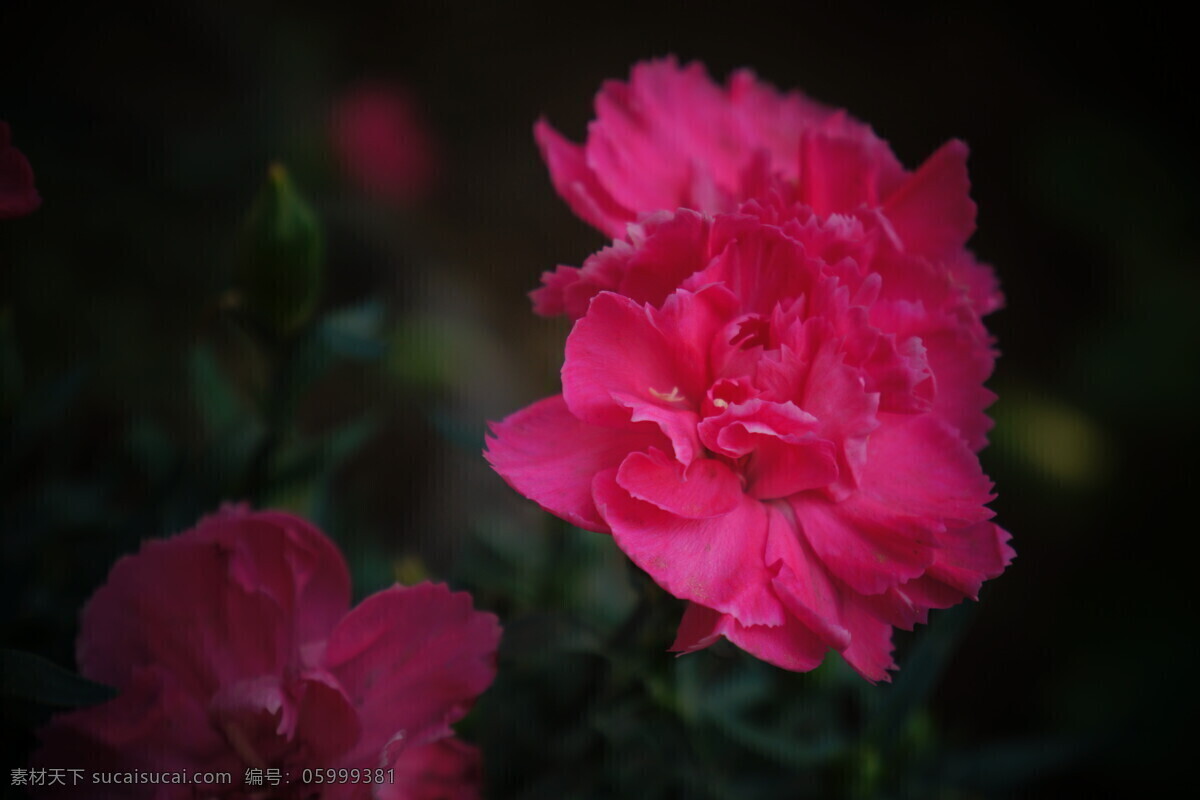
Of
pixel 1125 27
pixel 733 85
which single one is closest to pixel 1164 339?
pixel 1125 27

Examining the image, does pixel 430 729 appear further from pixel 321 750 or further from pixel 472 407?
pixel 472 407

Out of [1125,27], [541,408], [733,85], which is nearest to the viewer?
[541,408]

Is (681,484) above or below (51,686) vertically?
above

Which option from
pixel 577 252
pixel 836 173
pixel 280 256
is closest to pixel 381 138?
pixel 577 252

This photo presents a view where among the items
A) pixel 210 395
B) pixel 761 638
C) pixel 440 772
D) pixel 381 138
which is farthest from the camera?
pixel 381 138

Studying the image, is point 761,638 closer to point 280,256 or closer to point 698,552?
point 698,552

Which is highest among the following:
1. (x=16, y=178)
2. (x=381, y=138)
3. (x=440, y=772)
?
(x=16, y=178)
